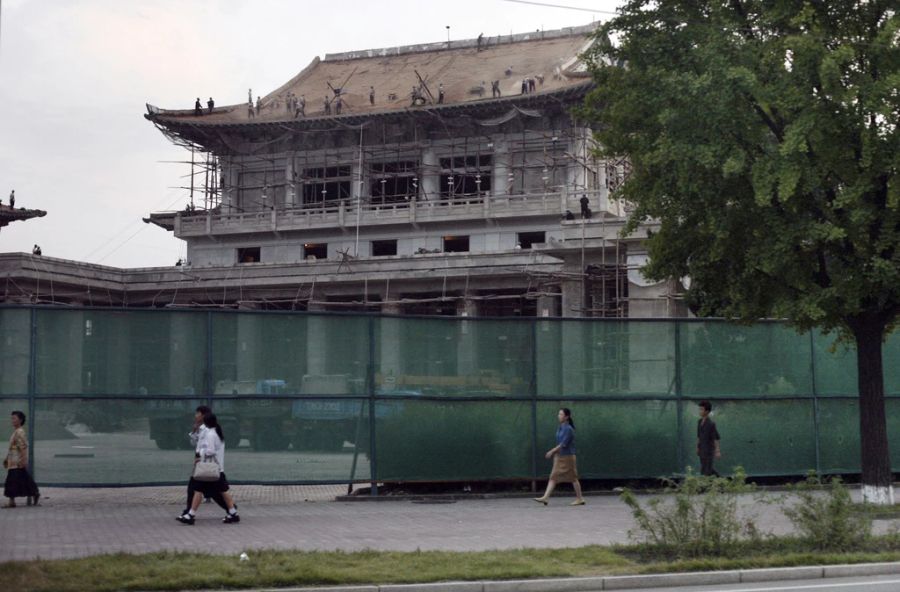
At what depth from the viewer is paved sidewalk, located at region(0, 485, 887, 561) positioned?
14102 mm

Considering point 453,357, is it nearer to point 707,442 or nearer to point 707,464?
point 707,442

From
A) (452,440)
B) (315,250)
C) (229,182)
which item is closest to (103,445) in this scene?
(452,440)

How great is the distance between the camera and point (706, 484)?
13.4 m

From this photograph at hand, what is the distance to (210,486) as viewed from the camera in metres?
16.4

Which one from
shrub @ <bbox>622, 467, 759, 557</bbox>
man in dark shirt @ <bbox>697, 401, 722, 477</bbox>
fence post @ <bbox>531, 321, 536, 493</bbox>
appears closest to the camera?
shrub @ <bbox>622, 467, 759, 557</bbox>

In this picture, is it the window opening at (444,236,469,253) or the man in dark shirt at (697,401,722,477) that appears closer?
the man in dark shirt at (697,401,722,477)

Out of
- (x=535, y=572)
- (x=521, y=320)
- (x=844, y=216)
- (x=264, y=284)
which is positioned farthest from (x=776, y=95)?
(x=264, y=284)

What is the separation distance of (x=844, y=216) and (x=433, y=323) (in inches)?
304

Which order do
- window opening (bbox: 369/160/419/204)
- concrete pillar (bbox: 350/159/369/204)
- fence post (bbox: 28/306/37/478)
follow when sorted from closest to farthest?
fence post (bbox: 28/306/37/478) → window opening (bbox: 369/160/419/204) → concrete pillar (bbox: 350/159/369/204)

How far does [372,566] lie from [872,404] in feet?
35.5

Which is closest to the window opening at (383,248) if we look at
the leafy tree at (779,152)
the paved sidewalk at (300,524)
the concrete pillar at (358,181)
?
the concrete pillar at (358,181)

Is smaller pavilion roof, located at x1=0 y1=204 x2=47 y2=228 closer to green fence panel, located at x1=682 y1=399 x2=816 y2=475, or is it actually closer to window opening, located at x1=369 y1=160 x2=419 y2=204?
window opening, located at x1=369 y1=160 x2=419 y2=204

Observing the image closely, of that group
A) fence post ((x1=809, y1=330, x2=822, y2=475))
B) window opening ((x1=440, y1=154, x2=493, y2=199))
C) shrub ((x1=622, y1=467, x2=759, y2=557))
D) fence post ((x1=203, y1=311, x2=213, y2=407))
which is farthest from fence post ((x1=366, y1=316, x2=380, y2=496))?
window opening ((x1=440, y1=154, x2=493, y2=199))

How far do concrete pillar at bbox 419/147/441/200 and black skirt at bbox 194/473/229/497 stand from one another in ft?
Result: 196
